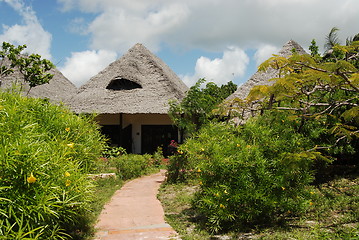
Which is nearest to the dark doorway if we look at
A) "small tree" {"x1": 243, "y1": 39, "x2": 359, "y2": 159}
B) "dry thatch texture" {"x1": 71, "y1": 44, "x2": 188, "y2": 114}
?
"dry thatch texture" {"x1": 71, "y1": 44, "x2": 188, "y2": 114}

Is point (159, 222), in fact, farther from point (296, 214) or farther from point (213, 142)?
point (296, 214)

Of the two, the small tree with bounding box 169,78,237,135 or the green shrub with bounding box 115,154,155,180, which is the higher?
the small tree with bounding box 169,78,237,135

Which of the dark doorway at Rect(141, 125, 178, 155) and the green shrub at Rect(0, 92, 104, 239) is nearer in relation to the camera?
the green shrub at Rect(0, 92, 104, 239)

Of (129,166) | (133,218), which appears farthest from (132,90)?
(133,218)

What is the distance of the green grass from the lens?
4070 mm

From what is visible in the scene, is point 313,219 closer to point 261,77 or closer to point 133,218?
point 133,218

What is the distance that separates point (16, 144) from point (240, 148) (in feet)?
9.32

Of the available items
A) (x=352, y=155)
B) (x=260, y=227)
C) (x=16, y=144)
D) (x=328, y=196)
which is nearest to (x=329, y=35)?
(x=352, y=155)

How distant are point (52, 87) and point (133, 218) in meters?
16.0

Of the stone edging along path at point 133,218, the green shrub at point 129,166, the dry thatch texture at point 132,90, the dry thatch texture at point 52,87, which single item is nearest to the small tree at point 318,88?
the stone edging along path at point 133,218

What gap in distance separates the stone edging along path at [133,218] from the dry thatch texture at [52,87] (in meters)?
9.59

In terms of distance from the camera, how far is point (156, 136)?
1504 centimetres

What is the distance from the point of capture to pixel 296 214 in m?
4.98

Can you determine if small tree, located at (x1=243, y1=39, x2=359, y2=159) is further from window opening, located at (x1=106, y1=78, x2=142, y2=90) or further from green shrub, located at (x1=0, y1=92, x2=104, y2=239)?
window opening, located at (x1=106, y1=78, x2=142, y2=90)
